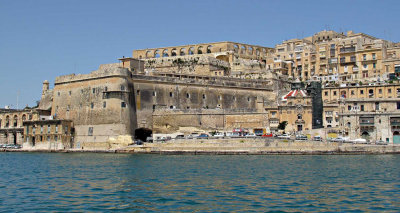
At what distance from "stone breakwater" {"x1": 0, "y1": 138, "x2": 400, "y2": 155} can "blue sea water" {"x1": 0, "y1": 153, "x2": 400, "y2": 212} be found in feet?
21.8

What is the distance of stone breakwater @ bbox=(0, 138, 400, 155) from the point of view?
138 ft

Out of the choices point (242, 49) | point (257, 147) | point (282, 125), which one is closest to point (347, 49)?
point (242, 49)

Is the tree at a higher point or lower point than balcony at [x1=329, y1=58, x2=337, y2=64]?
lower

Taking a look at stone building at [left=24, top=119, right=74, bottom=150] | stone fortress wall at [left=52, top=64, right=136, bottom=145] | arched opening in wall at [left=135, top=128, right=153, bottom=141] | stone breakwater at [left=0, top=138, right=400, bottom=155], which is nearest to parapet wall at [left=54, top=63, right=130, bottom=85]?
stone fortress wall at [left=52, top=64, right=136, bottom=145]

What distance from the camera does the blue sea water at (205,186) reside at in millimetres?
18828

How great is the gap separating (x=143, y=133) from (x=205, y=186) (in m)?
28.5

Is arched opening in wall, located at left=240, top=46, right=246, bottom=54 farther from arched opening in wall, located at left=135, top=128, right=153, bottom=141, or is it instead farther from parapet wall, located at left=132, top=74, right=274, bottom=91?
arched opening in wall, located at left=135, top=128, right=153, bottom=141

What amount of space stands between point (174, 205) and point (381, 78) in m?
48.0

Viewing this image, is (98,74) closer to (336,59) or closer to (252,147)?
(252,147)

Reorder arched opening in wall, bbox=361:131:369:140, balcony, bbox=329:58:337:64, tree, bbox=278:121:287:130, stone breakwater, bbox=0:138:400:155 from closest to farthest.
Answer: stone breakwater, bbox=0:138:400:155, arched opening in wall, bbox=361:131:369:140, tree, bbox=278:121:287:130, balcony, bbox=329:58:337:64

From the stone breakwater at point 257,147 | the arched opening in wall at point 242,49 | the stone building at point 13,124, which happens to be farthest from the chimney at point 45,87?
the arched opening in wall at point 242,49

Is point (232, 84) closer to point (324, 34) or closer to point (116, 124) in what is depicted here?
point (116, 124)

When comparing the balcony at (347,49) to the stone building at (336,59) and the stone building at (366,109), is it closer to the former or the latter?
the stone building at (336,59)

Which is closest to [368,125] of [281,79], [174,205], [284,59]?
[281,79]
